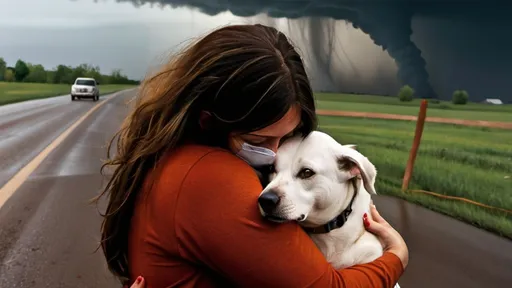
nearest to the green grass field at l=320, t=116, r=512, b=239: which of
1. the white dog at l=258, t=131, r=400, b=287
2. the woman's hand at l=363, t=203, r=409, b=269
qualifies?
the woman's hand at l=363, t=203, r=409, b=269

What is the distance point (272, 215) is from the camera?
1915 millimetres

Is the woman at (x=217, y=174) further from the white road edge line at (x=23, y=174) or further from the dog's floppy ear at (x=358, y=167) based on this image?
the white road edge line at (x=23, y=174)

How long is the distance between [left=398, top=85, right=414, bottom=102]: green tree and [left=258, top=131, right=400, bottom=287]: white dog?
11243 millimetres

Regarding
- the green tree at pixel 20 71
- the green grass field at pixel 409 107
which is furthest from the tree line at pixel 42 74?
the green grass field at pixel 409 107

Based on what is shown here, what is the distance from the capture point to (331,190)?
247cm

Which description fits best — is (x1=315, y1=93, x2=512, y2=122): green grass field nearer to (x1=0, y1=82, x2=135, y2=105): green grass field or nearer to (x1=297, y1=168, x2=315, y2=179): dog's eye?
(x1=297, y1=168, x2=315, y2=179): dog's eye

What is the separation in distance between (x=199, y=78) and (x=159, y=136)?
0.75 ft

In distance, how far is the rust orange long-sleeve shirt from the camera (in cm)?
182

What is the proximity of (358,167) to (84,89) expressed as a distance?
136 feet

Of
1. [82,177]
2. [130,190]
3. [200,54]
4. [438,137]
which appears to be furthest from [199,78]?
[438,137]

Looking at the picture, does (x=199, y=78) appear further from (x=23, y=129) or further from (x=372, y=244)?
(x=23, y=129)

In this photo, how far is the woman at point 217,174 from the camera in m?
1.83

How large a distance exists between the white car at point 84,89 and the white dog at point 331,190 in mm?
40858

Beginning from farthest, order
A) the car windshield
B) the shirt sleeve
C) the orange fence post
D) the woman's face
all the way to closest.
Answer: the car windshield → the orange fence post → the woman's face → the shirt sleeve
